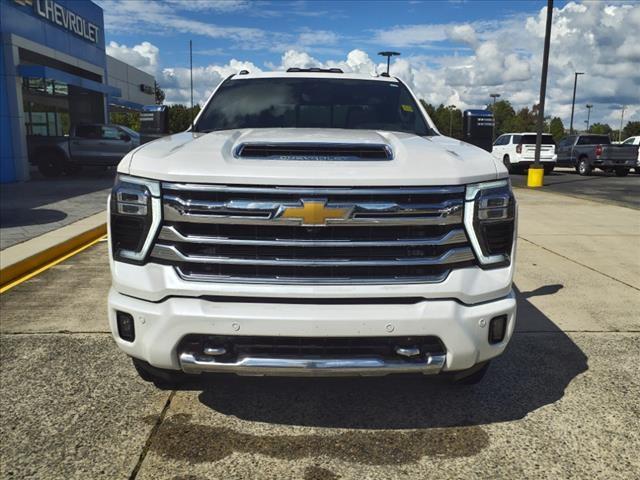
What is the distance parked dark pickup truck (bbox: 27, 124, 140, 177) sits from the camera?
19047 mm

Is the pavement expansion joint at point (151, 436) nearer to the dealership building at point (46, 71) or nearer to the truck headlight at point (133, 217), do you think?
the truck headlight at point (133, 217)

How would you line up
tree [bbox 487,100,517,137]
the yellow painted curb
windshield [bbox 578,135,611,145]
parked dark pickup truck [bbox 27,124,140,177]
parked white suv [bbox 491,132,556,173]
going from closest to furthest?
the yellow painted curb, parked dark pickup truck [bbox 27,124,140,177], parked white suv [bbox 491,132,556,173], windshield [bbox 578,135,611,145], tree [bbox 487,100,517,137]

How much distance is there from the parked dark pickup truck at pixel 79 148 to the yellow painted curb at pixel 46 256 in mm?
11110

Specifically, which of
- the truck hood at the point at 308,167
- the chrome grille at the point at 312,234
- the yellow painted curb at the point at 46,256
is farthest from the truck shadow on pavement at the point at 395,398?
the yellow painted curb at the point at 46,256

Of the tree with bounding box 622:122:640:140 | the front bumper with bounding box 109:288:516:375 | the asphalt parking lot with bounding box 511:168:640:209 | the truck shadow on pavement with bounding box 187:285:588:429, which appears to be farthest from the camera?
the tree with bounding box 622:122:640:140

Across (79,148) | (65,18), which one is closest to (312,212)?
(79,148)

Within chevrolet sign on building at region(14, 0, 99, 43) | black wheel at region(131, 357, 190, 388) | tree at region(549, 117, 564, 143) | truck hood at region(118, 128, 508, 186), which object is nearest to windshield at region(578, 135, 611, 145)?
chevrolet sign on building at region(14, 0, 99, 43)

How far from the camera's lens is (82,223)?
9422 millimetres

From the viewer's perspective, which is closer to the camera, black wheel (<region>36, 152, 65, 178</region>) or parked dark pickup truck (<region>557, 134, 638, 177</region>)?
black wheel (<region>36, 152, 65, 178</region>)

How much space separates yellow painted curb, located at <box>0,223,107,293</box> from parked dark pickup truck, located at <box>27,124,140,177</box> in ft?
36.5

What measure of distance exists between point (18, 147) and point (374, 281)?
667 inches

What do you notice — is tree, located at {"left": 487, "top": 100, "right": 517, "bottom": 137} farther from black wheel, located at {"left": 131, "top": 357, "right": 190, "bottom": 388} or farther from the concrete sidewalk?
black wheel, located at {"left": 131, "top": 357, "right": 190, "bottom": 388}

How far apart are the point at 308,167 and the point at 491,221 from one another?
0.90 m

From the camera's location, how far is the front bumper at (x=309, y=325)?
261 centimetres
